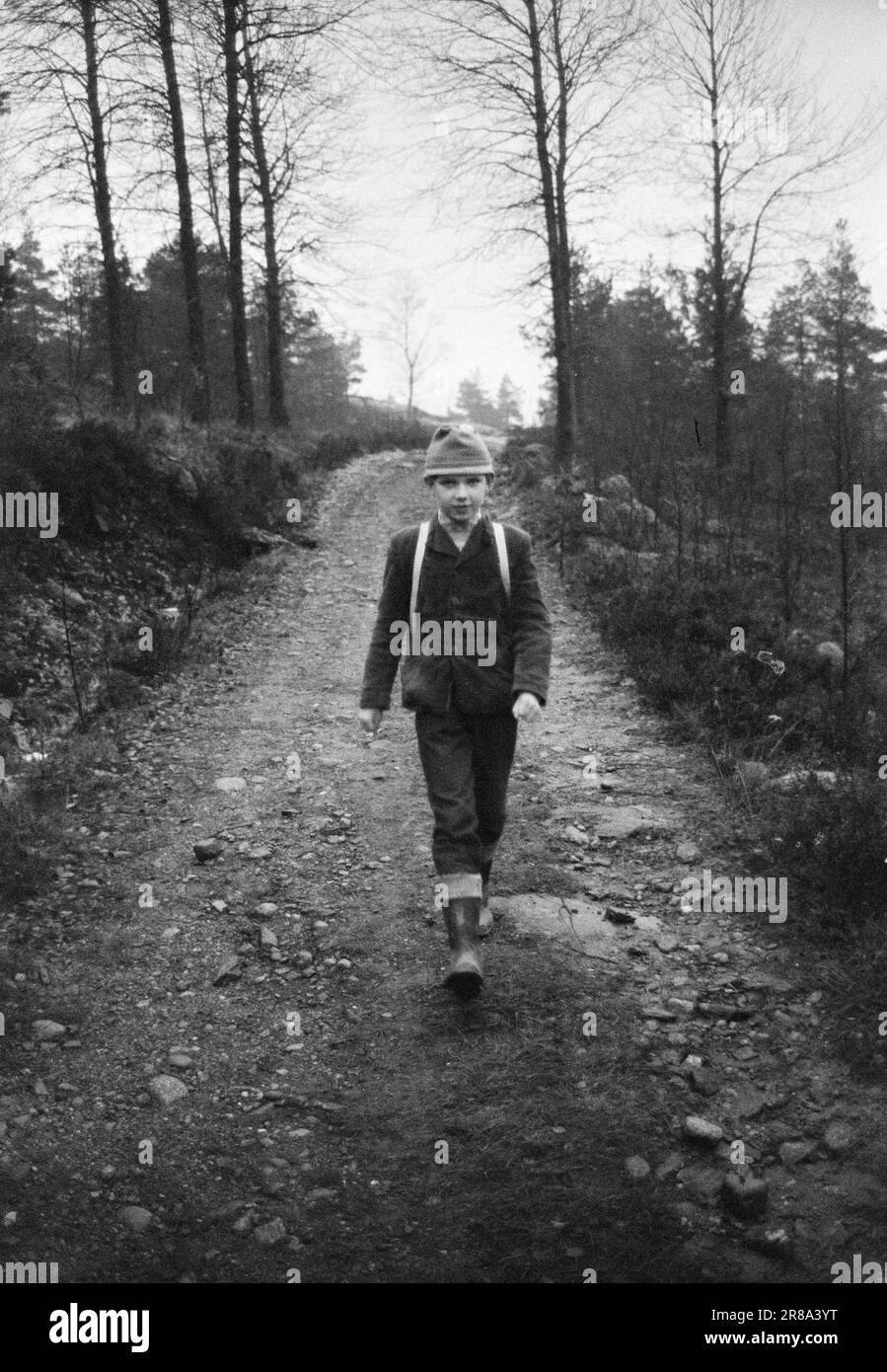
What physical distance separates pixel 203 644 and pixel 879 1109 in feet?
22.1

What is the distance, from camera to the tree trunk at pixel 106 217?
530 inches

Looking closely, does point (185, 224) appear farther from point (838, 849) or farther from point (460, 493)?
point (838, 849)

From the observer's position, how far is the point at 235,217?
16.8 m

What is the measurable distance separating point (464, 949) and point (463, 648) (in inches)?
48.9

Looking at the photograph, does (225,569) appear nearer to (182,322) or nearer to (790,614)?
(790,614)

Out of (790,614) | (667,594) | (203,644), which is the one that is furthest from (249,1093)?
(790,614)

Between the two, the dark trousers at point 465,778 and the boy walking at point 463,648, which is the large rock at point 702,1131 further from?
the dark trousers at point 465,778

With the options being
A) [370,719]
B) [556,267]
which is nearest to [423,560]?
[370,719]

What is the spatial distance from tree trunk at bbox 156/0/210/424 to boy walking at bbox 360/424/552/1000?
11.8 m
